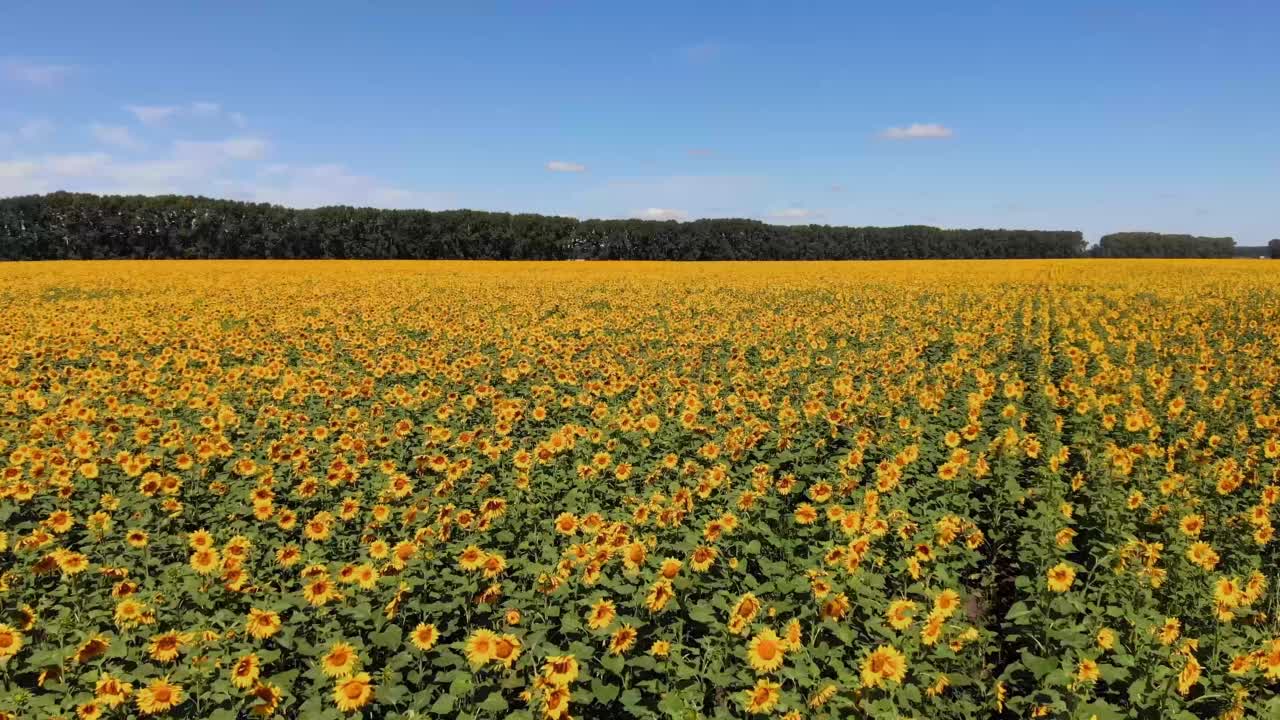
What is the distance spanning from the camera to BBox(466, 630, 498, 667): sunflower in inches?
139

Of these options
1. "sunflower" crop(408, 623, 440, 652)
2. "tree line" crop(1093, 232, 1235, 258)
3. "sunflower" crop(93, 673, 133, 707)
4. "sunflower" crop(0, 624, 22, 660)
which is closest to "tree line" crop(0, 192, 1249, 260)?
"tree line" crop(1093, 232, 1235, 258)

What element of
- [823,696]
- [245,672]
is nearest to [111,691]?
[245,672]

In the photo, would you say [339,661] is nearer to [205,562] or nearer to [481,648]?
[481,648]

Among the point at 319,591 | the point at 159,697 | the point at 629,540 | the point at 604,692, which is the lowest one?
the point at 604,692

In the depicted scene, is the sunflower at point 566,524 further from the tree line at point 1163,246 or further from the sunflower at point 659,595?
the tree line at point 1163,246

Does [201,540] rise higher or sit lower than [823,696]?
higher

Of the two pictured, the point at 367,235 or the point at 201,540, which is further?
the point at 367,235

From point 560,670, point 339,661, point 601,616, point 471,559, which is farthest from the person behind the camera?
point 471,559

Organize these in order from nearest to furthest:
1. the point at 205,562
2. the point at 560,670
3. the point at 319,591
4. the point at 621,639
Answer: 1. the point at 560,670
2. the point at 621,639
3. the point at 319,591
4. the point at 205,562

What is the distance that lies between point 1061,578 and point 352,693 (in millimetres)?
3722

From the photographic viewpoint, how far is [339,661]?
3576 mm

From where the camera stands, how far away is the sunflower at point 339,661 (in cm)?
352

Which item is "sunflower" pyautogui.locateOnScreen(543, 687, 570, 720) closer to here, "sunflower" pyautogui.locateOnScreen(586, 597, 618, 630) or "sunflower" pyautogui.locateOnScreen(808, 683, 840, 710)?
"sunflower" pyautogui.locateOnScreen(586, 597, 618, 630)

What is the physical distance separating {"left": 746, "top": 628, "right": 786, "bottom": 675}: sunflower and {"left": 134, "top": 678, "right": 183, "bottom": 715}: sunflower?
244 cm
